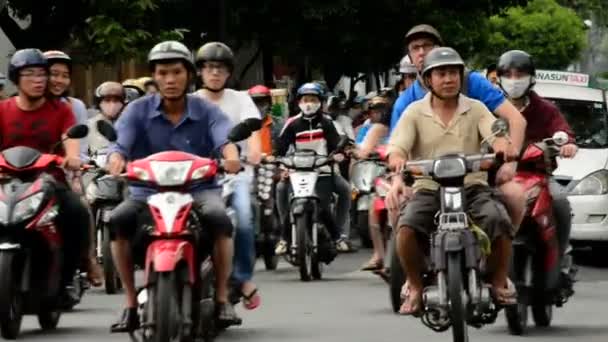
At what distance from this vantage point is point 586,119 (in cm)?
2034

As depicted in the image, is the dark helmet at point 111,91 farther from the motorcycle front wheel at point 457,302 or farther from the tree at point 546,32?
the tree at point 546,32

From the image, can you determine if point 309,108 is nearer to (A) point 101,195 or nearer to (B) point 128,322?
(A) point 101,195

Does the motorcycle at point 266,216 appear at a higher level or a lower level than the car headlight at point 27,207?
lower

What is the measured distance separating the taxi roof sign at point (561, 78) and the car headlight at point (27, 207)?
969cm

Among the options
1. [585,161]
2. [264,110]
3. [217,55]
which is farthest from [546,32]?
[217,55]

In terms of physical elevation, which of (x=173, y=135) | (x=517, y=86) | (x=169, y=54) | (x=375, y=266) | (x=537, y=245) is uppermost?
(x=169, y=54)

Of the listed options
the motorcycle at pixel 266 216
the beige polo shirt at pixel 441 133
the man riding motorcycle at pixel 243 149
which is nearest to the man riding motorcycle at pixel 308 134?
the motorcycle at pixel 266 216

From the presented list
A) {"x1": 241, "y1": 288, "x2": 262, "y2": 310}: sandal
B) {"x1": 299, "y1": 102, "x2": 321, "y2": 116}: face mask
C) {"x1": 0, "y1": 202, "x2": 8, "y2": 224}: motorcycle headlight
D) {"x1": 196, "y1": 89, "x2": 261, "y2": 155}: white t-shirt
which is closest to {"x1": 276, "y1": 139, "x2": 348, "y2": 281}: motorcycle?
{"x1": 299, "y1": 102, "x2": 321, "y2": 116}: face mask

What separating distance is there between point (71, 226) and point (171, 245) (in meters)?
2.87

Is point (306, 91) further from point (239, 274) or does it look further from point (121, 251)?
point (121, 251)

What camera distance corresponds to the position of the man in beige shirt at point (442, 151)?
10.4 meters

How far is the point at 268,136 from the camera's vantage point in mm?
19844

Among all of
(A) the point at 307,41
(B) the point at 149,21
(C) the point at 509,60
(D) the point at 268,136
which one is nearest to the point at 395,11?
(A) the point at 307,41

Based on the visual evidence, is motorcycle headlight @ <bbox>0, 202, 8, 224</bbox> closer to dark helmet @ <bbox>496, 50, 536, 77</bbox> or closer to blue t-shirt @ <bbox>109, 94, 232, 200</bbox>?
blue t-shirt @ <bbox>109, 94, 232, 200</bbox>
